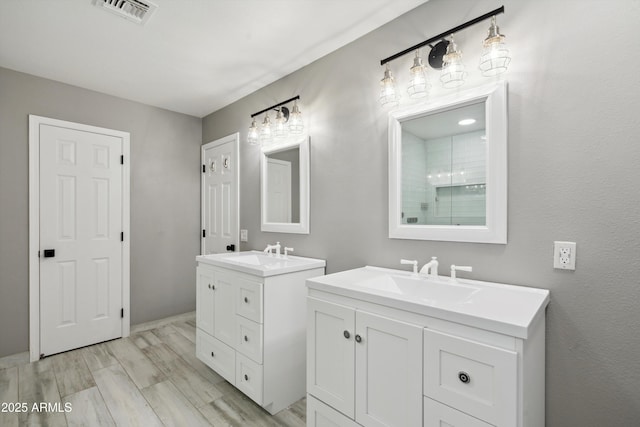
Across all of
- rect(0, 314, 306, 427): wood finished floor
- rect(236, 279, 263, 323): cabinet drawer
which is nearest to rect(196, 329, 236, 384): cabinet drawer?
rect(0, 314, 306, 427): wood finished floor

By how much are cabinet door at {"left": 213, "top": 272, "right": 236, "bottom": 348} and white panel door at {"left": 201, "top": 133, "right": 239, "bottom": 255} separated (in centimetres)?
93

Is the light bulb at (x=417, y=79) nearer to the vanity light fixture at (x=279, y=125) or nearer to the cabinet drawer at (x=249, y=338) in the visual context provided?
A: the vanity light fixture at (x=279, y=125)

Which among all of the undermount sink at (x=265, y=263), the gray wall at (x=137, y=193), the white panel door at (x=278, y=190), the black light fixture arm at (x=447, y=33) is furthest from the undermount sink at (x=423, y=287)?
the gray wall at (x=137, y=193)

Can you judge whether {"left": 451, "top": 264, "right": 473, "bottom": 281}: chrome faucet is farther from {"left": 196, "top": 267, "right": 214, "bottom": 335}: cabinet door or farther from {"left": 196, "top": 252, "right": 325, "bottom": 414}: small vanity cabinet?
{"left": 196, "top": 267, "right": 214, "bottom": 335}: cabinet door

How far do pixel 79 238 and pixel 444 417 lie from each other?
127 inches

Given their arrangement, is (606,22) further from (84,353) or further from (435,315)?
(84,353)

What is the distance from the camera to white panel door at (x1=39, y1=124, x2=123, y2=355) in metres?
2.64

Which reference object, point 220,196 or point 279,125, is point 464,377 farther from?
point 220,196

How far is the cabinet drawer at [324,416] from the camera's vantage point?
1.39 meters

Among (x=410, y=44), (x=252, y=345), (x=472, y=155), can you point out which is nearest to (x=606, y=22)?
(x=472, y=155)

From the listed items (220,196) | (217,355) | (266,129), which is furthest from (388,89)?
(220,196)

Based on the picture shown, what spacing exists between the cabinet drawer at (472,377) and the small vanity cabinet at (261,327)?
106 centimetres

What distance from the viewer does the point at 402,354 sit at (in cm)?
118

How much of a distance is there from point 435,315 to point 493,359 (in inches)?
8.4
